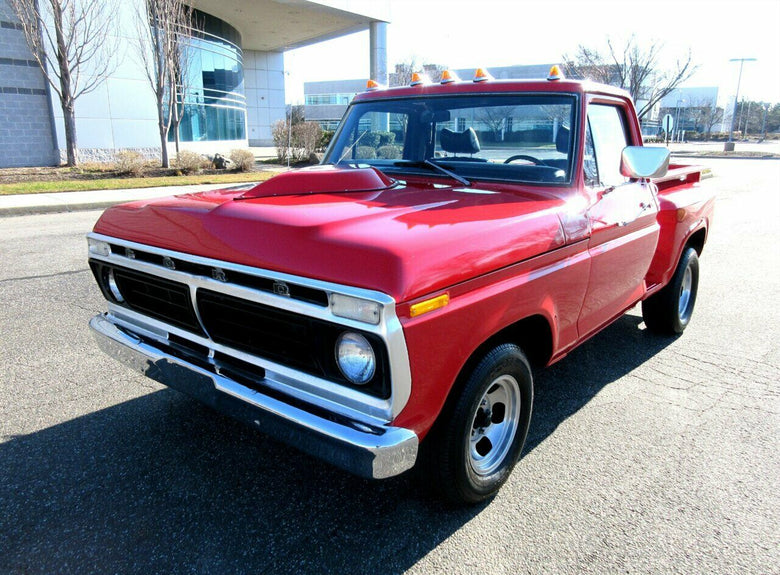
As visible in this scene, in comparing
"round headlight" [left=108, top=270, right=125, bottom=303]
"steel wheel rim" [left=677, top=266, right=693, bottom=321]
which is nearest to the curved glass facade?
"round headlight" [left=108, top=270, right=125, bottom=303]

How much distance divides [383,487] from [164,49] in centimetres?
2064

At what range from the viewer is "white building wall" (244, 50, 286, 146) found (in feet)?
138

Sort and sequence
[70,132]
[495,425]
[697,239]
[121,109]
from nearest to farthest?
1. [495,425]
2. [697,239]
3. [70,132]
4. [121,109]

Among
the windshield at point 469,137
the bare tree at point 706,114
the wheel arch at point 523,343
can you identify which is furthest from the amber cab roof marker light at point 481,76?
the bare tree at point 706,114

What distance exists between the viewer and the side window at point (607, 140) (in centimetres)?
349

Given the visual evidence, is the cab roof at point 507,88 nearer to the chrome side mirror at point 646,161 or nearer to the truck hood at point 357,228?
the chrome side mirror at point 646,161

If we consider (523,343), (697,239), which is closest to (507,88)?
(523,343)

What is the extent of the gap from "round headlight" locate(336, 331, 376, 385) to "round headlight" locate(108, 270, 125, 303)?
160 cm

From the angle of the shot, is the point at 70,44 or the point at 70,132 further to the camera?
the point at 70,132

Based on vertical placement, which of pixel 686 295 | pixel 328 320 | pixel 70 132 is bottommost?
pixel 686 295

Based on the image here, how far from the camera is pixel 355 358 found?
2.06 meters

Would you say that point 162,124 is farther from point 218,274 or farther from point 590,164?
point 218,274

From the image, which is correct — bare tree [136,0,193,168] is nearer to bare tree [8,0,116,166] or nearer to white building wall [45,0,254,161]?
white building wall [45,0,254,161]

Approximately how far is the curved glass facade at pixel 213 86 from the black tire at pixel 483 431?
84.0 ft
